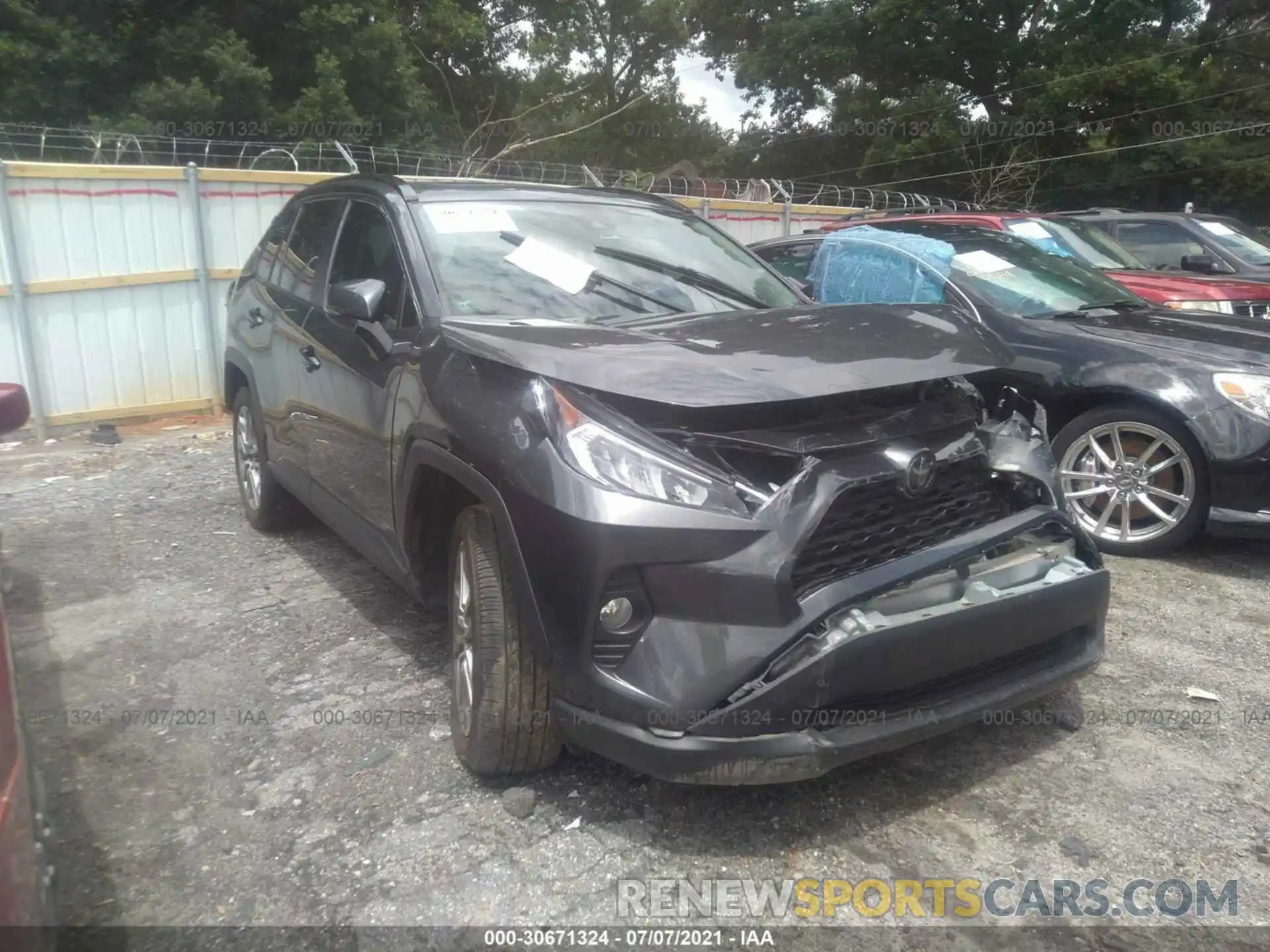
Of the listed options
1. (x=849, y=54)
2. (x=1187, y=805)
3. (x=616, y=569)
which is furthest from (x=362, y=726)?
(x=849, y=54)

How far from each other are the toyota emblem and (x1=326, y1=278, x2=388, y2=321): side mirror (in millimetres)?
1798

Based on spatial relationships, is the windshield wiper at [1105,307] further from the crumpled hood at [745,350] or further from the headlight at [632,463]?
the headlight at [632,463]

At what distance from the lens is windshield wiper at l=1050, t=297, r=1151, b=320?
530 cm

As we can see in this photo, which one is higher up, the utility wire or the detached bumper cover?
→ the utility wire

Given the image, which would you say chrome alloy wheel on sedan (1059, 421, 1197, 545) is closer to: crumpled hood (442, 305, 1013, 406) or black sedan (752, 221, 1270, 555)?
black sedan (752, 221, 1270, 555)

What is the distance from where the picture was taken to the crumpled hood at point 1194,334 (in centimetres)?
453

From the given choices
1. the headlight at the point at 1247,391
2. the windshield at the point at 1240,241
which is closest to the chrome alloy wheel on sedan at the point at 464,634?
the headlight at the point at 1247,391

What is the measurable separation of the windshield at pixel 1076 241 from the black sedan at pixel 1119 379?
5.46 ft

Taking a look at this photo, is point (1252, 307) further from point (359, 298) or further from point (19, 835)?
point (19, 835)

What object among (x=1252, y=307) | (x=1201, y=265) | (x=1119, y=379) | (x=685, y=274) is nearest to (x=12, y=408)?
(x=685, y=274)

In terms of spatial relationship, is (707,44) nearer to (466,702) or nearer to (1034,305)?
(1034,305)

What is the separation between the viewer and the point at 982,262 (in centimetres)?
565

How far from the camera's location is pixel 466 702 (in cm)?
290

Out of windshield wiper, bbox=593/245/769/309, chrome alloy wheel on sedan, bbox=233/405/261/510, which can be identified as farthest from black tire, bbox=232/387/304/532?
windshield wiper, bbox=593/245/769/309
